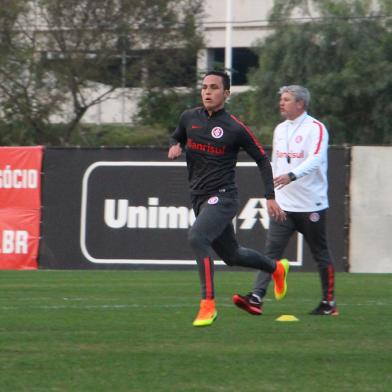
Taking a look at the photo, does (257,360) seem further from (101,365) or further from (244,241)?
→ (244,241)

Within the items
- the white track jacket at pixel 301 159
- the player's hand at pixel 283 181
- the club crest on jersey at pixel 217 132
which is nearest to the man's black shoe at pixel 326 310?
the white track jacket at pixel 301 159

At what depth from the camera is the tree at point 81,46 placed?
3450 cm

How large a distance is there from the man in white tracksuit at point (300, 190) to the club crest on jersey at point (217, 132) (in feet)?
2.72

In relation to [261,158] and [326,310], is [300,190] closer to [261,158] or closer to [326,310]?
[261,158]

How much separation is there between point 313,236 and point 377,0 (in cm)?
3013

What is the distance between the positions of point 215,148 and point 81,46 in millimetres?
26790

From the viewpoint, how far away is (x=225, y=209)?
28.7 ft

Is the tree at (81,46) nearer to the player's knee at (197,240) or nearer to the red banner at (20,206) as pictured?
the red banner at (20,206)

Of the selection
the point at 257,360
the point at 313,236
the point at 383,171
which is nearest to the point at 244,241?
the point at 383,171

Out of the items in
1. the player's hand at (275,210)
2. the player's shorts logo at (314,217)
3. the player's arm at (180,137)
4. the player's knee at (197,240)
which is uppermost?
the player's arm at (180,137)

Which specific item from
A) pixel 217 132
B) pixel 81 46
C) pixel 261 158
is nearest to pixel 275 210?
pixel 261 158

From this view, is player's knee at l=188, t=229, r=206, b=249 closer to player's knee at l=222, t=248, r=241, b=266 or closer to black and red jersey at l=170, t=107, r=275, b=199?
black and red jersey at l=170, t=107, r=275, b=199

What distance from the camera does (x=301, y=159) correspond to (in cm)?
945

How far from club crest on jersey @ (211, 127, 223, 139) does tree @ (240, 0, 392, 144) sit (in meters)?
26.7
